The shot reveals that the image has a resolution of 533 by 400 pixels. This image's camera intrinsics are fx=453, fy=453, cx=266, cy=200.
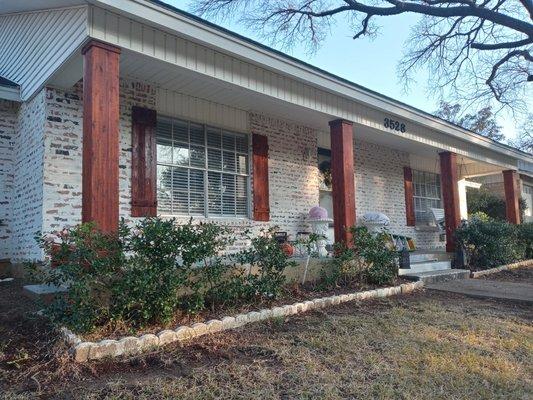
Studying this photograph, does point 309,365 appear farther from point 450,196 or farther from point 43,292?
point 450,196

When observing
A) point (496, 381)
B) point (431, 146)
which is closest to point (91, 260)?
point (496, 381)

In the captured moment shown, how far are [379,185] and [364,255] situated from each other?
18.1 feet

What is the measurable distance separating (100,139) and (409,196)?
10.4 metres

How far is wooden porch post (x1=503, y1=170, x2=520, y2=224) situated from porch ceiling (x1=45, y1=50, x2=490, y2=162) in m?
5.73

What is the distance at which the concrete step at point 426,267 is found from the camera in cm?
863

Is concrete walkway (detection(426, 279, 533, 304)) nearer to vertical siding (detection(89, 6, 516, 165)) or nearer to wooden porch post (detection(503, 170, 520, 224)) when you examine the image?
vertical siding (detection(89, 6, 516, 165))

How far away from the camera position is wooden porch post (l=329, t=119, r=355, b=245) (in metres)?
8.19

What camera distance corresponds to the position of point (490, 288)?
25.7 ft

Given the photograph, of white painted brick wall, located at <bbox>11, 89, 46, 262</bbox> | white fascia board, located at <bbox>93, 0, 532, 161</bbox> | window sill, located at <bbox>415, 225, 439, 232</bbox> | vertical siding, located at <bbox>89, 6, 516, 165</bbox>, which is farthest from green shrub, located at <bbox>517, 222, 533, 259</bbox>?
white painted brick wall, located at <bbox>11, 89, 46, 262</bbox>

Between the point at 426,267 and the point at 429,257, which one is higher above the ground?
the point at 429,257

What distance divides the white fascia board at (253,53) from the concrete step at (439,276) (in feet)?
11.0

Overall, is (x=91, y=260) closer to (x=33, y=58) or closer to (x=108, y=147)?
(x=108, y=147)

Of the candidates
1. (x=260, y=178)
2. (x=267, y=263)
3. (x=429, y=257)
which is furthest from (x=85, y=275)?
(x=429, y=257)

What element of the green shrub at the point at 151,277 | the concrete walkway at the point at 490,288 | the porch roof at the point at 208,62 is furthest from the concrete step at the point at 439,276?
the green shrub at the point at 151,277
